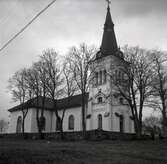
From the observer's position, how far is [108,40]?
4497 centimetres

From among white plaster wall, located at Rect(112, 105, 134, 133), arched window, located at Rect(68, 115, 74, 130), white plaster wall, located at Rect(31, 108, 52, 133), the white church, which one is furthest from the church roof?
white plaster wall, located at Rect(31, 108, 52, 133)

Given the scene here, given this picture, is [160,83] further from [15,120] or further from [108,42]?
[15,120]

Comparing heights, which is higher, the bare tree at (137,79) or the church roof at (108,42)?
the church roof at (108,42)

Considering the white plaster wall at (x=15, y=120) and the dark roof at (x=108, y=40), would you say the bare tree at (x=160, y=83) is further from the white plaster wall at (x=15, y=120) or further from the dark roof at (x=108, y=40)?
the white plaster wall at (x=15, y=120)

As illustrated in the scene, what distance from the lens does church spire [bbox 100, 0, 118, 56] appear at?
145 feet

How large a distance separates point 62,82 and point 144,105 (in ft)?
44.4

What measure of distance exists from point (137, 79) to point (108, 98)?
9.21m

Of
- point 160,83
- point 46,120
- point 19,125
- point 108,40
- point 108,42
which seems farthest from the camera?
point 19,125

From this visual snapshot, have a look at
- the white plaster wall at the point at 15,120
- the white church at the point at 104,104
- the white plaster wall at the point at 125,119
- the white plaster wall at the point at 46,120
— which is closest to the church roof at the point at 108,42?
the white church at the point at 104,104

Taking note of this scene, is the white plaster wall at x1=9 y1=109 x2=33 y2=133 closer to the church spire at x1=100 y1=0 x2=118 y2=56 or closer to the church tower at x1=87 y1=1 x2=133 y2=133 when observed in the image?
the church tower at x1=87 y1=1 x2=133 y2=133

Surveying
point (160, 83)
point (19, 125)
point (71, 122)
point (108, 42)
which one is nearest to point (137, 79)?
point (160, 83)

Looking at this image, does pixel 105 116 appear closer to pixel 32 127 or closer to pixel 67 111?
pixel 67 111

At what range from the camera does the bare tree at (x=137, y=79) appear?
30.8 m

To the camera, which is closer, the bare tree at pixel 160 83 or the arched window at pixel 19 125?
the bare tree at pixel 160 83
